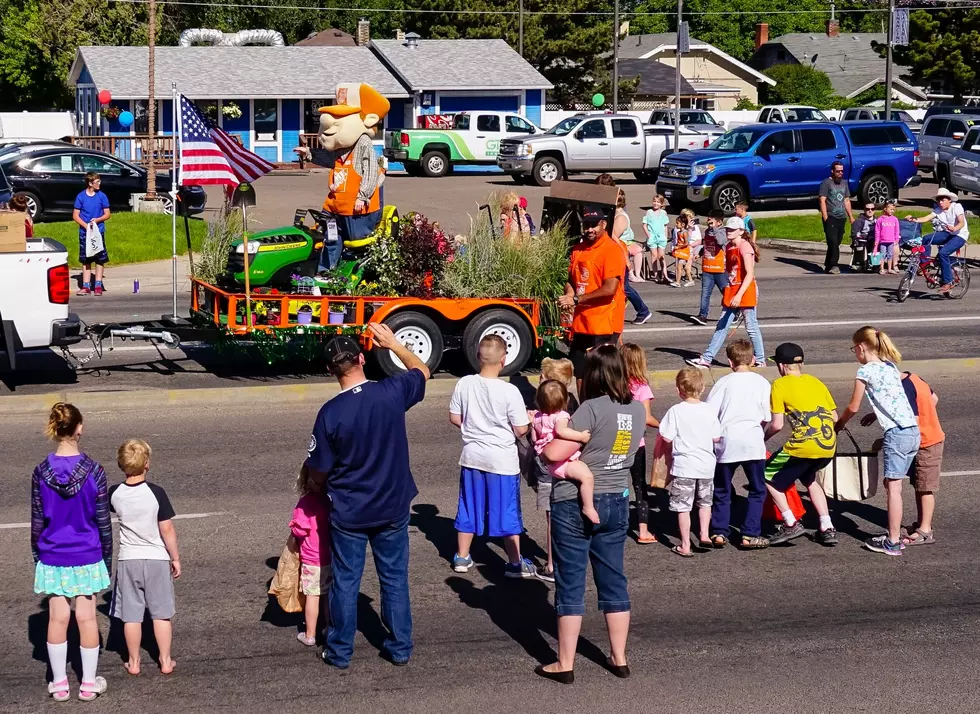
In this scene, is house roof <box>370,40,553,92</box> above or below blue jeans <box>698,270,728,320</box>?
above

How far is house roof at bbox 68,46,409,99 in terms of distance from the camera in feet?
151

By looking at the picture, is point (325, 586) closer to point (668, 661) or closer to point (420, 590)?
point (420, 590)

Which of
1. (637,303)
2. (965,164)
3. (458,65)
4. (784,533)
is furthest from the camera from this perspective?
(458,65)

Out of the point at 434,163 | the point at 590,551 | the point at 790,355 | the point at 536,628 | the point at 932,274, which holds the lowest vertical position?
the point at 536,628

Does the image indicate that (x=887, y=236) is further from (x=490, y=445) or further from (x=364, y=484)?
(x=364, y=484)

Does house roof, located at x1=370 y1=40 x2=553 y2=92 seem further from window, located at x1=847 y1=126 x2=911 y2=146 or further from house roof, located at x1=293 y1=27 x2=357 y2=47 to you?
window, located at x1=847 y1=126 x2=911 y2=146

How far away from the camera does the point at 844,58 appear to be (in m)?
79.1

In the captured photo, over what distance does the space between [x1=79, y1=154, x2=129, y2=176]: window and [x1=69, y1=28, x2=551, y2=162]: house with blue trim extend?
16.0m

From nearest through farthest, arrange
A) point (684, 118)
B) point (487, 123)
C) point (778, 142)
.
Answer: point (778, 142) → point (487, 123) → point (684, 118)

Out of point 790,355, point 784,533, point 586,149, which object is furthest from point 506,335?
point 586,149

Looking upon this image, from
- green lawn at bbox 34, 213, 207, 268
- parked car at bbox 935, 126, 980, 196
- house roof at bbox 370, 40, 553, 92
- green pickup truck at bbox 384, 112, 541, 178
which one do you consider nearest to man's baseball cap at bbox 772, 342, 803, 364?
green lawn at bbox 34, 213, 207, 268

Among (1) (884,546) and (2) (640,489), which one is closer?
(1) (884,546)

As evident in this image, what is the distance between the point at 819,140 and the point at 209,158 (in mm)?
19445

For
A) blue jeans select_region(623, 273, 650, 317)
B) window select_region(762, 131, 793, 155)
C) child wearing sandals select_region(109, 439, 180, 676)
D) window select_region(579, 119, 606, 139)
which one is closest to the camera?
child wearing sandals select_region(109, 439, 180, 676)
